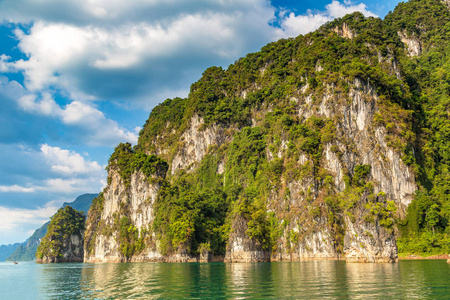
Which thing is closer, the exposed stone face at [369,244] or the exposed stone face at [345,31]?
the exposed stone face at [369,244]

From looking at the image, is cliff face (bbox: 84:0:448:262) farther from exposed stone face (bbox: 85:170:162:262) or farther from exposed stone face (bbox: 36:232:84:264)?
exposed stone face (bbox: 36:232:84:264)

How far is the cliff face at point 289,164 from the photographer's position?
73.8m

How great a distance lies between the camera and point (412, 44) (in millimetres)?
119062

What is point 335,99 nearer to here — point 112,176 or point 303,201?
point 303,201

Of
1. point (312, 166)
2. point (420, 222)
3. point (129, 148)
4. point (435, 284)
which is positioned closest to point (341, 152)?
point (312, 166)

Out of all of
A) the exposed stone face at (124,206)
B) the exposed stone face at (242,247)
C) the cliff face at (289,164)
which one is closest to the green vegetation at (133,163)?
the cliff face at (289,164)

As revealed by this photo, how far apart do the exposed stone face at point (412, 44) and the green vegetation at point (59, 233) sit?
140 m

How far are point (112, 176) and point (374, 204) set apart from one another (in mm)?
89826

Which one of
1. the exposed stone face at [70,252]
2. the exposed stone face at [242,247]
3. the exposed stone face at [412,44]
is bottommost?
the exposed stone face at [70,252]

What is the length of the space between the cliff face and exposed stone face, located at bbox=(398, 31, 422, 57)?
333 millimetres

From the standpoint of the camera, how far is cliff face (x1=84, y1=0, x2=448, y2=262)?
242ft

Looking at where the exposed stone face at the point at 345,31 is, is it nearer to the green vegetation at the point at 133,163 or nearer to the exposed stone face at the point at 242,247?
the green vegetation at the point at 133,163

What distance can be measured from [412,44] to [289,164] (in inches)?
2741

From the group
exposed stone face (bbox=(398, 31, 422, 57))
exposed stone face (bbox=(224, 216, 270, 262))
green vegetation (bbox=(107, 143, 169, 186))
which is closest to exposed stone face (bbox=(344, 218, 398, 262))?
exposed stone face (bbox=(224, 216, 270, 262))
